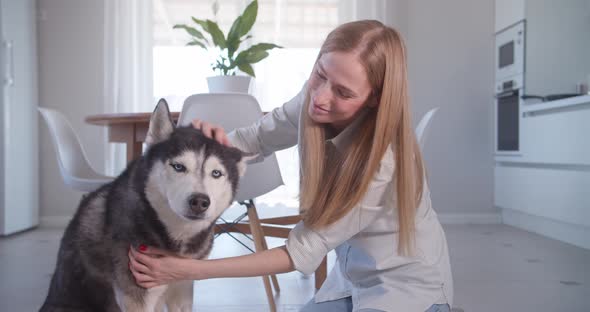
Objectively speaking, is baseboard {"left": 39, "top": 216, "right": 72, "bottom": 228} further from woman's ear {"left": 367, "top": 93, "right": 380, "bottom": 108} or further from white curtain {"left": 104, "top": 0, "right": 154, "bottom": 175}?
woman's ear {"left": 367, "top": 93, "right": 380, "bottom": 108}

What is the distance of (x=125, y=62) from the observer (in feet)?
14.4

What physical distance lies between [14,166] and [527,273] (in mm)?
4041

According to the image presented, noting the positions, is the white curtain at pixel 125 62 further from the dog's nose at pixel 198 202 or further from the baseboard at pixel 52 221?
the dog's nose at pixel 198 202

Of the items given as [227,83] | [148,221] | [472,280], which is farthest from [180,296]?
[472,280]

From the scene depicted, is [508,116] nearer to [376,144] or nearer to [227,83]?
[227,83]

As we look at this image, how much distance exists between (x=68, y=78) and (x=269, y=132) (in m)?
3.71

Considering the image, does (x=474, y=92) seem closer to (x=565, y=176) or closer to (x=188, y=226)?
(x=565, y=176)

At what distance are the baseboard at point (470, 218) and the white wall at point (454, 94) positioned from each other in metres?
0.01

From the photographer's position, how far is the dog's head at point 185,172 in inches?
43.1

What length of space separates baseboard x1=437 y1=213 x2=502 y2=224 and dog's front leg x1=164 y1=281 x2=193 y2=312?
3832 millimetres

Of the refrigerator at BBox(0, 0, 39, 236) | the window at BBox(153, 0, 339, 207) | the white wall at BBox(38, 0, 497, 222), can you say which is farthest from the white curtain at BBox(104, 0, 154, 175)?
the white wall at BBox(38, 0, 497, 222)

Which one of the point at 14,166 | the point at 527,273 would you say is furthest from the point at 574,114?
the point at 14,166

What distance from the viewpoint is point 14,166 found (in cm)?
384

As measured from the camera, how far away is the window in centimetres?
451
